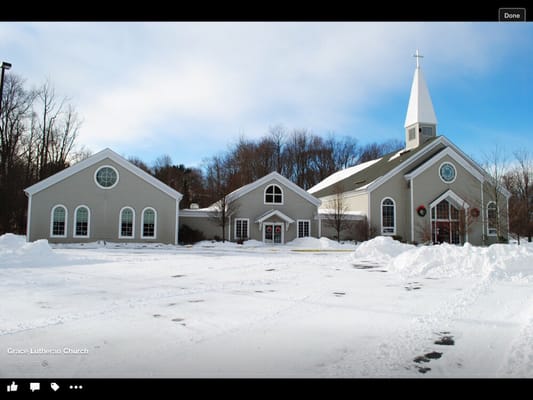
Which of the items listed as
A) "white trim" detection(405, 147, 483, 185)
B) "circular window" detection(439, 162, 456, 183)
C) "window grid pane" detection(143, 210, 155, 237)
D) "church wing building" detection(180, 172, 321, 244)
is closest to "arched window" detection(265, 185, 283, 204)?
"church wing building" detection(180, 172, 321, 244)

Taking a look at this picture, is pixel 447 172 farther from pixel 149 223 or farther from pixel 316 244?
pixel 149 223

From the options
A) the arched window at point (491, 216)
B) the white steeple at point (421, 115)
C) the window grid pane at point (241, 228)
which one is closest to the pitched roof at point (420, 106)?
the white steeple at point (421, 115)

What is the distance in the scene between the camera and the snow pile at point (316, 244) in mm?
25094

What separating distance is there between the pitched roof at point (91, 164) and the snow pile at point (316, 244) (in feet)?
28.2

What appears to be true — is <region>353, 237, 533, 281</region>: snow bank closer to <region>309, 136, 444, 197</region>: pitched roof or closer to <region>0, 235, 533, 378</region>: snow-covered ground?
<region>0, 235, 533, 378</region>: snow-covered ground

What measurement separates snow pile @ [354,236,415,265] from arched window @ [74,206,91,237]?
17229 mm

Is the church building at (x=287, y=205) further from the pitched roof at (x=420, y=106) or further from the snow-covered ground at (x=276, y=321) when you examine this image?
the snow-covered ground at (x=276, y=321)

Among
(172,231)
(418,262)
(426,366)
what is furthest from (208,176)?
(426,366)

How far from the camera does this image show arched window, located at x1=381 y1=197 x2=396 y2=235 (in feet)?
96.4

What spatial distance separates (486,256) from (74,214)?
2256 cm

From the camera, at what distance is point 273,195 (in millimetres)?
28312

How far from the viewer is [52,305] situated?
608 centimetres
